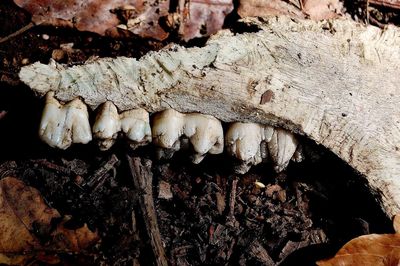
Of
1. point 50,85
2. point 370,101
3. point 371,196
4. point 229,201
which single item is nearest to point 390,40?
point 370,101

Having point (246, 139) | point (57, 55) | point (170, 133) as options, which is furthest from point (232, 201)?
point (57, 55)

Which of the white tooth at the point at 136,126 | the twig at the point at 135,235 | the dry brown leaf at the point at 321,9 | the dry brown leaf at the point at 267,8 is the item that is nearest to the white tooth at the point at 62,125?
the white tooth at the point at 136,126

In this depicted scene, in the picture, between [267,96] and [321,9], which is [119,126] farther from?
[321,9]

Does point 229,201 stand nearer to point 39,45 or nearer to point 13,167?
→ point 13,167

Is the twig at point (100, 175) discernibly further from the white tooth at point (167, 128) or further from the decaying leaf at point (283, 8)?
the decaying leaf at point (283, 8)

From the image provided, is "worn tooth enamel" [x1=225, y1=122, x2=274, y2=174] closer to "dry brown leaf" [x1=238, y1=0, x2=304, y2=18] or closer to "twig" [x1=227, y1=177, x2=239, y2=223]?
"twig" [x1=227, y1=177, x2=239, y2=223]
